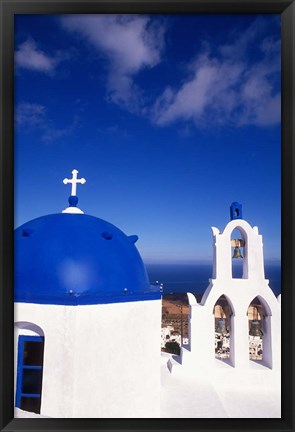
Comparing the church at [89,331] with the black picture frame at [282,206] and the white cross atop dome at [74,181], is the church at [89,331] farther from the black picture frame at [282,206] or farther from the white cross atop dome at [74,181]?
the black picture frame at [282,206]

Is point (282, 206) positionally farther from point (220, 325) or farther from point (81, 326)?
point (220, 325)

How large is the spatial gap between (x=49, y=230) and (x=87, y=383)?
1641 millimetres

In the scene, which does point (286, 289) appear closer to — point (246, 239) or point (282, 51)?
point (282, 51)

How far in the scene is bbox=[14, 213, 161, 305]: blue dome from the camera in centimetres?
393

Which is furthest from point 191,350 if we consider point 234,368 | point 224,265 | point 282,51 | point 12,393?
point 282,51

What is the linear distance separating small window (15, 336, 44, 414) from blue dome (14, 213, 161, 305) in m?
0.48

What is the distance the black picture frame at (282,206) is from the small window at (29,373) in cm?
97

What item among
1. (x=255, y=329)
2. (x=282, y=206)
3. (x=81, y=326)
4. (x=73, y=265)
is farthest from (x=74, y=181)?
(x=255, y=329)

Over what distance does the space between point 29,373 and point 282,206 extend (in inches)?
120

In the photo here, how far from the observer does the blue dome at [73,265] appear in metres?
3.93

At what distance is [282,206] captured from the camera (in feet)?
9.63

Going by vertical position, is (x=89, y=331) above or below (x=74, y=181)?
below

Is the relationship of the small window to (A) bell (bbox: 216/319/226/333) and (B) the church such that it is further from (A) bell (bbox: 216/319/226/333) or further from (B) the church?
(A) bell (bbox: 216/319/226/333)

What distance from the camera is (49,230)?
14.1 ft
